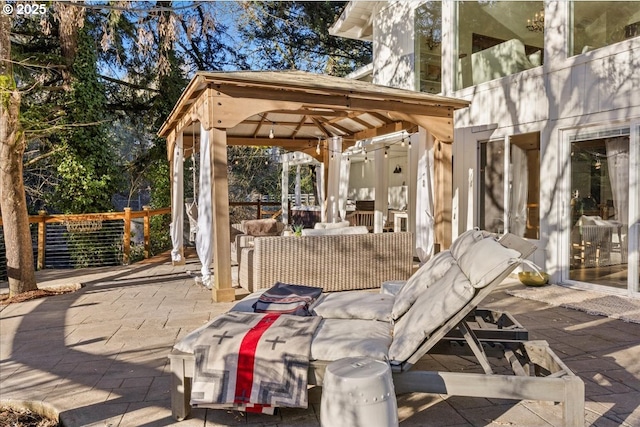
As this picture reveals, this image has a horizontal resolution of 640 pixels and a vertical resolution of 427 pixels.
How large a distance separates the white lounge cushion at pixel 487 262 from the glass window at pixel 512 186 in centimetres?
448

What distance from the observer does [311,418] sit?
2436mm

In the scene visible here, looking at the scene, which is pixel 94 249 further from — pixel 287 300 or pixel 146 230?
pixel 287 300

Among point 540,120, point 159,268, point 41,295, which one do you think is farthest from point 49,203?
point 540,120

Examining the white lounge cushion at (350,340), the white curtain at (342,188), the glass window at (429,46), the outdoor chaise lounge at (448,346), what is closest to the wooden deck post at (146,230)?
the white curtain at (342,188)

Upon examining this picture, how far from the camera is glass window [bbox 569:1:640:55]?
17.3 ft

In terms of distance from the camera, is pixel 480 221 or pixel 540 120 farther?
pixel 480 221

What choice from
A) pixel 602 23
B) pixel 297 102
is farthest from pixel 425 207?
pixel 602 23

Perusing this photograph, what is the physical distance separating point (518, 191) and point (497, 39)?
95.5 inches

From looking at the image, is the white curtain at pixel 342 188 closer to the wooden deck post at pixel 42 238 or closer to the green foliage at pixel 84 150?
the green foliage at pixel 84 150

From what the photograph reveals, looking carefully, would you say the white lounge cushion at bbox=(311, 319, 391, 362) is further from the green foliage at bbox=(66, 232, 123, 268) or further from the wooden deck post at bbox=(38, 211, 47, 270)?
the green foliage at bbox=(66, 232, 123, 268)

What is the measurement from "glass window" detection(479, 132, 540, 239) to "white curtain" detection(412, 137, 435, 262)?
1.35m

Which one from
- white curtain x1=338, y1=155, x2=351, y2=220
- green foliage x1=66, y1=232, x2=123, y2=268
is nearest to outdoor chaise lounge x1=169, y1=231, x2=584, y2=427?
white curtain x1=338, y1=155, x2=351, y2=220

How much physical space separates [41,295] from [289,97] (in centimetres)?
412

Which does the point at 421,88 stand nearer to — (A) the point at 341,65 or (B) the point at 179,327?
(B) the point at 179,327
